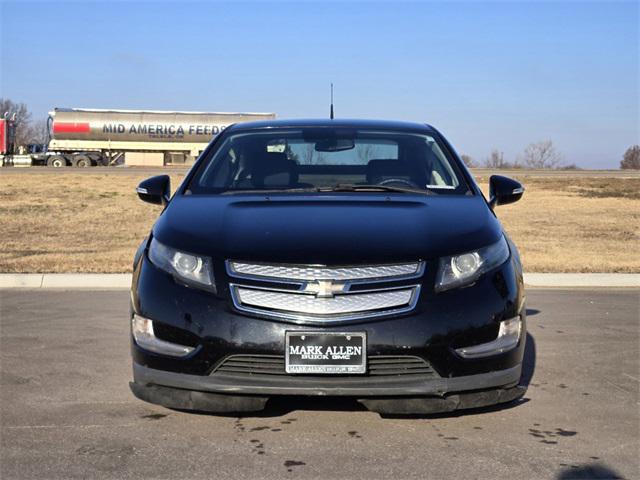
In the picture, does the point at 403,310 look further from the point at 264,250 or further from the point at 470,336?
the point at 264,250

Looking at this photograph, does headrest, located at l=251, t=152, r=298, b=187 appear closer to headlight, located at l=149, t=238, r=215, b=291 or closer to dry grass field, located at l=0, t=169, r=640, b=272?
headlight, located at l=149, t=238, r=215, b=291

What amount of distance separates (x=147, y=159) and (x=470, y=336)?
50.5m

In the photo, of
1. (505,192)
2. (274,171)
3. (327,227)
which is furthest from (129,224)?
(327,227)

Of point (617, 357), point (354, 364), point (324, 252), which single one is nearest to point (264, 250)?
point (324, 252)

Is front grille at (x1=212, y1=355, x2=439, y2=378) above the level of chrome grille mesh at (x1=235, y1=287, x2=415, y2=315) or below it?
below

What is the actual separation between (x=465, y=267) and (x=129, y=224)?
14372 mm

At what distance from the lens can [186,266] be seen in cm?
430

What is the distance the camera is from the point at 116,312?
817 cm

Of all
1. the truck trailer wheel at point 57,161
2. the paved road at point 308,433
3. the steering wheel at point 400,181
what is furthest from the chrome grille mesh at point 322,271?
the truck trailer wheel at point 57,161

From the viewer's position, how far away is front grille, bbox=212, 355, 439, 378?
4031 mm

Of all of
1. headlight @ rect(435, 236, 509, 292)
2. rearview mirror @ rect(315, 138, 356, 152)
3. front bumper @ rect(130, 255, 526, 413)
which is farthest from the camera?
rearview mirror @ rect(315, 138, 356, 152)

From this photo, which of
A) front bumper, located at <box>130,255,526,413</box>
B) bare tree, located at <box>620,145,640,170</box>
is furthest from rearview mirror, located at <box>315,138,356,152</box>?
bare tree, located at <box>620,145,640,170</box>

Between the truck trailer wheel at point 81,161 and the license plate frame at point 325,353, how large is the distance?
49.3 m

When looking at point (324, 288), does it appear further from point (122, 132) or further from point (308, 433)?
point (122, 132)
